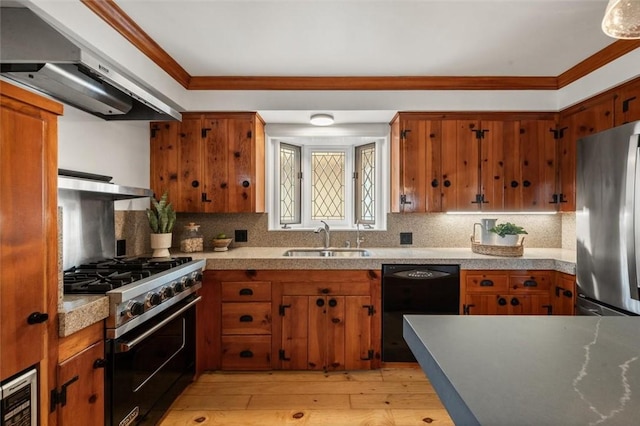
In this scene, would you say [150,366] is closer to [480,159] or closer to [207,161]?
[207,161]

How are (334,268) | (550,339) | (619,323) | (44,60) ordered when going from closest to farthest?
(550,339) < (619,323) < (44,60) < (334,268)

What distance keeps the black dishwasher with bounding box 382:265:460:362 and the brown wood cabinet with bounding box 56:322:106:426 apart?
6.12 feet

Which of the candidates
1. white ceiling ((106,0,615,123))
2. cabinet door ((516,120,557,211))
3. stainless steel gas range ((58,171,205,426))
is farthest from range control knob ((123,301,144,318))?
cabinet door ((516,120,557,211))

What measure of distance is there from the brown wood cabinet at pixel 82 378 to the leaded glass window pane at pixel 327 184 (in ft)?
7.78

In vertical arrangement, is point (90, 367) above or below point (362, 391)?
above

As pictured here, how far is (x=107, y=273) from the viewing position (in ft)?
5.99

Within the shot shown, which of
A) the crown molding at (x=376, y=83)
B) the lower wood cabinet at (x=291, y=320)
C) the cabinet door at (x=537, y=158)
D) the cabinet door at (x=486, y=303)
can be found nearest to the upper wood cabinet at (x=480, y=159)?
the cabinet door at (x=537, y=158)

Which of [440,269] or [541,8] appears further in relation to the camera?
[440,269]

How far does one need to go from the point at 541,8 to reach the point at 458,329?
200cm

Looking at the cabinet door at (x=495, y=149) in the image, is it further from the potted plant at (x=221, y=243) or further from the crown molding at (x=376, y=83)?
the potted plant at (x=221, y=243)

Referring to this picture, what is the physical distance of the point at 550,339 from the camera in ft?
2.73

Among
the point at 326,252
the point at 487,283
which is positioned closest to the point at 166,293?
the point at 326,252

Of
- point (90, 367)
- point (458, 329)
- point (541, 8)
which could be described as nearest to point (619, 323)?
point (458, 329)

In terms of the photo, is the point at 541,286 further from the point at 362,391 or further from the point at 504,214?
the point at 362,391
